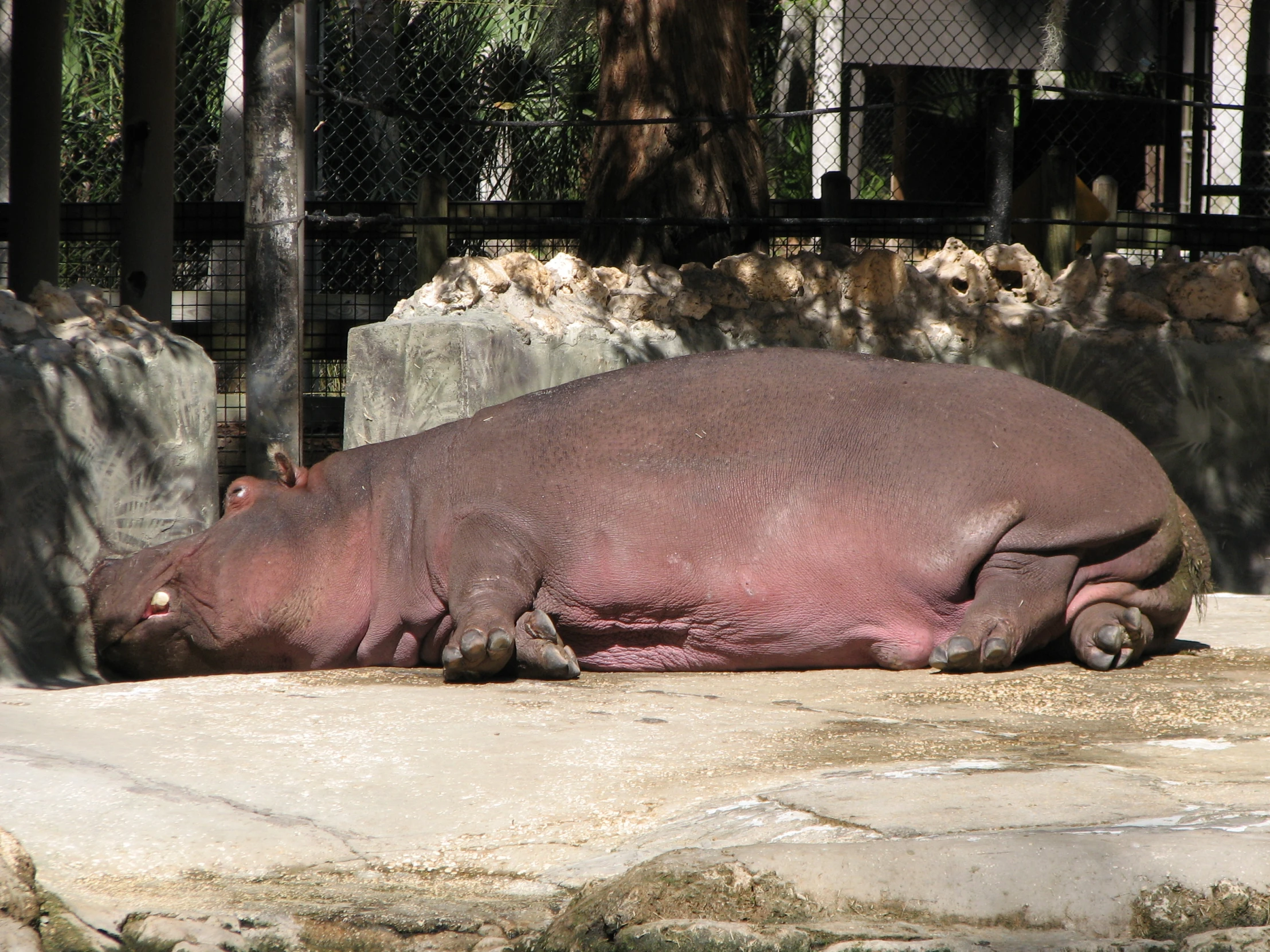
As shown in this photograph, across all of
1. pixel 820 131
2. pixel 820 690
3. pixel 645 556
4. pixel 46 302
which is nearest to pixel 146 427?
pixel 46 302

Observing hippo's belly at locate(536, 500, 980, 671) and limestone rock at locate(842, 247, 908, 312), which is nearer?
hippo's belly at locate(536, 500, 980, 671)

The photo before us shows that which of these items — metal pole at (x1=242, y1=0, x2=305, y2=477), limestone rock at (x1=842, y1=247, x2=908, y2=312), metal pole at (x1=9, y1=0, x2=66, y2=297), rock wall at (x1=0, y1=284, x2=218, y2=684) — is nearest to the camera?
rock wall at (x1=0, y1=284, x2=218, y2=684)

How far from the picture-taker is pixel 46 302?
5117 millimetres

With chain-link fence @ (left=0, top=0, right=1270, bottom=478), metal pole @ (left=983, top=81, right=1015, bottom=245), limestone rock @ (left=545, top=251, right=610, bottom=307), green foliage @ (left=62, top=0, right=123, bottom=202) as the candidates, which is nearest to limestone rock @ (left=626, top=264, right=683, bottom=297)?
limestone rock @ (left=545, top=251, right=610, bottom=307)

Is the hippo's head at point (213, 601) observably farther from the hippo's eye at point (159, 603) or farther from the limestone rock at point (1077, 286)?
the limestone rock at point (1077, 286)

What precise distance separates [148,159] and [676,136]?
2324 mm

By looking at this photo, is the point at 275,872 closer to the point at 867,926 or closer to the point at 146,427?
the point at 867,926

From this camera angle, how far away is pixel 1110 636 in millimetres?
4230

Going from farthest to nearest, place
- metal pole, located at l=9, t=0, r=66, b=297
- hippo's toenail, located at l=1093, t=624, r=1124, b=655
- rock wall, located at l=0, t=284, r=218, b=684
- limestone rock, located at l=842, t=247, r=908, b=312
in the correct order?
1. metal pole, located at l=9, t=0, r=66, b=297
2. limestone rock, located at l=842, t=247, r=908, b=312
3. rock wall, located at l=0, t=284, r=218, b=684
4. hippo's toenail, located at l=1093, t=624, r=1124, b=655

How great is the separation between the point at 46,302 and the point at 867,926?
4.05 meters

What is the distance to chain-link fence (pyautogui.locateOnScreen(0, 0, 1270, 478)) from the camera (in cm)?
712

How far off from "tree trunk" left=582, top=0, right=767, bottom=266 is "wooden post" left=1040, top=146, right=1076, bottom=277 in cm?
132

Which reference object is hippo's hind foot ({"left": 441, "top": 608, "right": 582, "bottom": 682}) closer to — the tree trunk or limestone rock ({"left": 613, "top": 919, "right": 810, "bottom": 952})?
limestone rock ({"left": 613, "top": 919, "right": 810, "bottom": 952})

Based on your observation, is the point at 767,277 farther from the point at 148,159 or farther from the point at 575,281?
the point at 148,159
